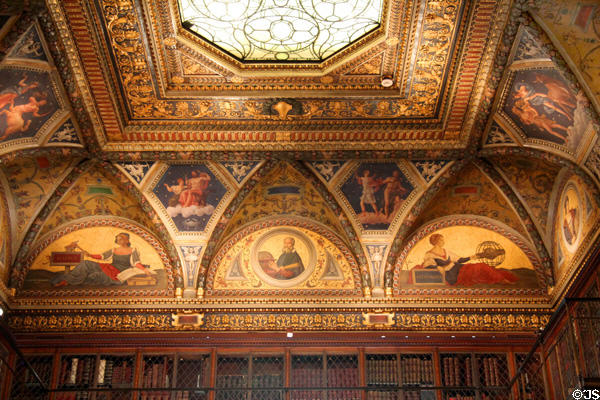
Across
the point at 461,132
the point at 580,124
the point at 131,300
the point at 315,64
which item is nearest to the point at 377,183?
the point at 461,132

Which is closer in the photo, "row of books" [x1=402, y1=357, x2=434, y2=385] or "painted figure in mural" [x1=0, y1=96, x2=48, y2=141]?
"painted figure in mural" [x1=0, y1=96, x2=48, y2=141]

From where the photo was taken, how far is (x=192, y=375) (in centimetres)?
1088

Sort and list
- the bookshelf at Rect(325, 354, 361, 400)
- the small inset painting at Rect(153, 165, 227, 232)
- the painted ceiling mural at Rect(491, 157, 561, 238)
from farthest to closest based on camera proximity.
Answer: the small inset painting at Rect(153, 165, 227, 232)
the painted ceiling mural at Rect(491, 157, 561, 238)
the bookshelf at Rect(325, 354, 361, 400)

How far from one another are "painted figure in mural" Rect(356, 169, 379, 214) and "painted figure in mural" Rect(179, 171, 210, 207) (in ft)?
7.80

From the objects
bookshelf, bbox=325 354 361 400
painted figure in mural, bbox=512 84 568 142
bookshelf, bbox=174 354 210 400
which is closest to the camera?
painted figure in mural, bbox=512 84 568 142

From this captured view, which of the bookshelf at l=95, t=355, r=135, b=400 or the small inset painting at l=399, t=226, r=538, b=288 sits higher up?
the small inset painting at l=399, t=226, r=538, b=288

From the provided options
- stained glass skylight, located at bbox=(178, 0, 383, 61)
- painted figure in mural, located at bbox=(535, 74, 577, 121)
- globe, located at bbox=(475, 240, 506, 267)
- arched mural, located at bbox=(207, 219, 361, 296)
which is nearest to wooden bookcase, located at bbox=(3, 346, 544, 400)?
arched mural, located at bbox=(207, 219, 361, 296)

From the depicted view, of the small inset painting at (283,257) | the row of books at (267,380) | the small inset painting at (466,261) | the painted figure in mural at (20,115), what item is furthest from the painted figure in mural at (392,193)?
the painted figure in mural at (20,115)

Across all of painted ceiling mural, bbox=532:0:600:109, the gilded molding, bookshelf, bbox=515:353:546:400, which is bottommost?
bookshelf, bbox=515:353:546:400

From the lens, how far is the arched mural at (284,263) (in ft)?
37.6

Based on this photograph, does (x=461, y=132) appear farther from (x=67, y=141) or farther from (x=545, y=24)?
(x=67, y=141)

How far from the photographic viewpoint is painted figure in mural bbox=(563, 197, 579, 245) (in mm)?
10305

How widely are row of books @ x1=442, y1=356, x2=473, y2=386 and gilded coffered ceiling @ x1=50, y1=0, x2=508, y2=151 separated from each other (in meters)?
3.17

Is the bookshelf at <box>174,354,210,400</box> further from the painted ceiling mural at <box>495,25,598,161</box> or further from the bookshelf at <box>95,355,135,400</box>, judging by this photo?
the painted ceiling mural at <box>495,25,598,161</box>
